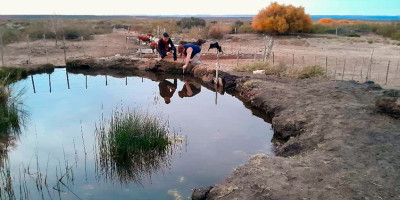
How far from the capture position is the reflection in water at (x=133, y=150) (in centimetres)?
555

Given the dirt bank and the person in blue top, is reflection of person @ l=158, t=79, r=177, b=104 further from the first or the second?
the dirt bank

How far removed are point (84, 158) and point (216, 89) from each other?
5.73 m

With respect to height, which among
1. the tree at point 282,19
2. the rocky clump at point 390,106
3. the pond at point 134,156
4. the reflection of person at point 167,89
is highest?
the tree at point 282,19

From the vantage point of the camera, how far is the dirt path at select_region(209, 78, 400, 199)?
4.14m

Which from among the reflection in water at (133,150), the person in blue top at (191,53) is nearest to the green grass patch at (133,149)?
the reflection in water at (133,150)

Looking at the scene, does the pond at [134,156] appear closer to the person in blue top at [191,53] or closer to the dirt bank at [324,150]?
the dirt bank at [324,150]

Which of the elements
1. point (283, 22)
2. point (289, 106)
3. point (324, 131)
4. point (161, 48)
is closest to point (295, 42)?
point (283, 22)

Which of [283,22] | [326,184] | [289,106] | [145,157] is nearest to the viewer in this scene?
[326,184]

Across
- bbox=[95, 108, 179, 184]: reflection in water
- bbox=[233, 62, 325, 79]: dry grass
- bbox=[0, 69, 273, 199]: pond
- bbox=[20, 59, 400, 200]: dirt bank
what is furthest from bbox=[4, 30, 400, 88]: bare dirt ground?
bbox=[95, 108, 179, 184]: reflection in water

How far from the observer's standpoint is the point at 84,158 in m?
5.95

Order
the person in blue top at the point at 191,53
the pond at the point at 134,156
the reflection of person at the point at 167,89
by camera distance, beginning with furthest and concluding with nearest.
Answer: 1. the person in blue top at the point at 191,53
2. the reflection of person at the point at 167,89
3. the pond at the point at 134,156

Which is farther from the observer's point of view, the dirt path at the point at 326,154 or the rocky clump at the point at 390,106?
the rocky clump at the point at 390,106

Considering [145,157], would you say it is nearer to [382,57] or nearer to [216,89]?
[216,89]

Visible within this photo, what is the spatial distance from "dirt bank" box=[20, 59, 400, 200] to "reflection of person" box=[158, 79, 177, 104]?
7.74ft
